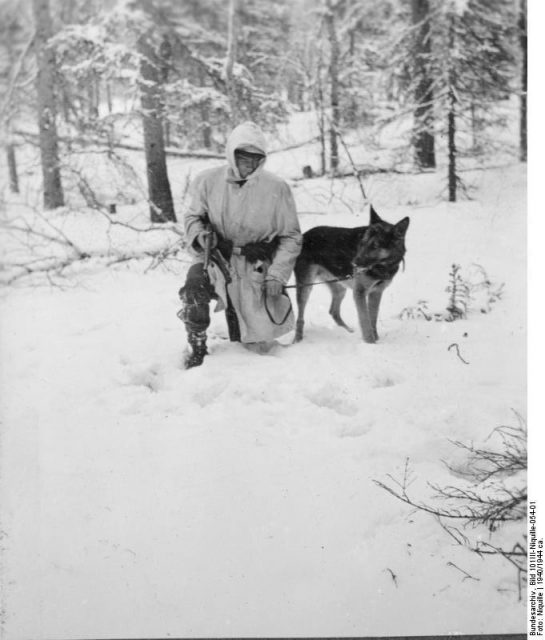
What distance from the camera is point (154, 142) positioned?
541 centimetres

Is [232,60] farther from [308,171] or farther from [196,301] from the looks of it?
[196,301]

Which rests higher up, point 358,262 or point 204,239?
point 204,239

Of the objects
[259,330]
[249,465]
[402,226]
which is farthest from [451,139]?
[249,465]

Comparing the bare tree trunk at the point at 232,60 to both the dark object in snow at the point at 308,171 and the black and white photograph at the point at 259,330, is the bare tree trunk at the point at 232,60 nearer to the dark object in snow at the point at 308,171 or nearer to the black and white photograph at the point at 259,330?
the black and white photograph at the point at 259,330

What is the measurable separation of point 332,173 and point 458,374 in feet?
10.9

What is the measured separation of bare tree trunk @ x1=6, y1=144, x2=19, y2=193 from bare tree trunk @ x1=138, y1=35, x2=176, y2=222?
1237 millimetres

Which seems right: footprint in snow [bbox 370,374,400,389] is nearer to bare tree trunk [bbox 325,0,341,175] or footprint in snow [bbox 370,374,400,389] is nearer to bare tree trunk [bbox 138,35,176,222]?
bare tree trunk [bbox 138,35,176,222]

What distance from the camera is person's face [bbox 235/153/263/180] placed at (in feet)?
11.0

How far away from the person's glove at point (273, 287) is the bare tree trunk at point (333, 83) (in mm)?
2492

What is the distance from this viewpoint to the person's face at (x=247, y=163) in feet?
11.0

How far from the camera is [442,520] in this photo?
2191 mm

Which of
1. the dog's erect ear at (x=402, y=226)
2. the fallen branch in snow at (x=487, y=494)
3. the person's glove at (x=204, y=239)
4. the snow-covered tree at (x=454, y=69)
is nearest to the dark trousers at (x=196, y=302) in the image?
the person's glove at (x=204, y=239)

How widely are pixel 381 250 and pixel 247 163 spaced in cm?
117
